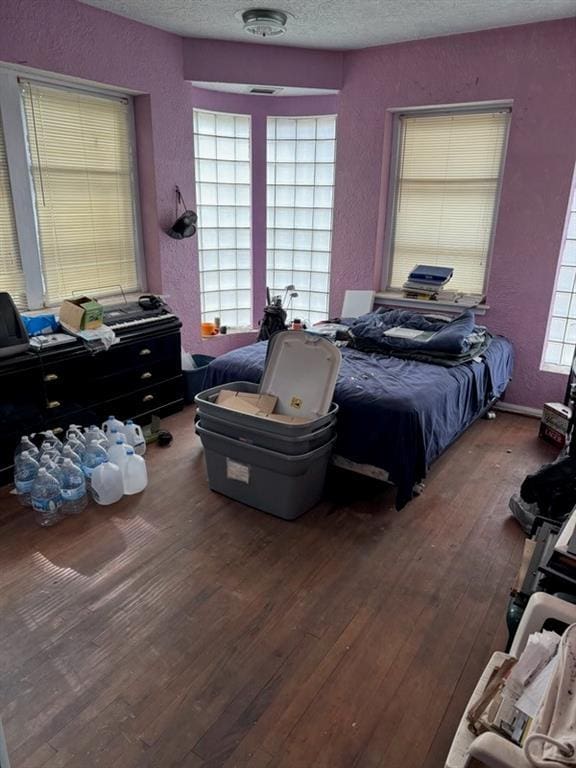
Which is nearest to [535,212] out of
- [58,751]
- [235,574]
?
[235,574]

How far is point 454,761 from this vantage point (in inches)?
49.5

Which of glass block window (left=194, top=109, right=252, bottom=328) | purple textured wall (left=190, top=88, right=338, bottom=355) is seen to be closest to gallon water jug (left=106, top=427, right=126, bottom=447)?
purple textured wall (left=190, top=88, right=338, bottom=355)

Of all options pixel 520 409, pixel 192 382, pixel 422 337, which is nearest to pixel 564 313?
pixel 520 409

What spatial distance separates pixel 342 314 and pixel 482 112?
194 centimetres

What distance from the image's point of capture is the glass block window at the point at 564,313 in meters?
3.97

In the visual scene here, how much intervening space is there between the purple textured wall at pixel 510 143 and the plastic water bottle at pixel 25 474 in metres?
3.13

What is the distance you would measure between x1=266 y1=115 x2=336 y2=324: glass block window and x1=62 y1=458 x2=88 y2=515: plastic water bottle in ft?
9.96

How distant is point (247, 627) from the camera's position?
2107 millimetres

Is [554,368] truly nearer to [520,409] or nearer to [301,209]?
[520,409]

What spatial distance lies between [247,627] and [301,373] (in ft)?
4.35

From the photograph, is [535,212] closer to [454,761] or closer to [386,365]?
[386,365]

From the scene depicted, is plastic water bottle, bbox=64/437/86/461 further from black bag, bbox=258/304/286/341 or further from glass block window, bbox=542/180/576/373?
glass block window, bbox=542/180/576/373

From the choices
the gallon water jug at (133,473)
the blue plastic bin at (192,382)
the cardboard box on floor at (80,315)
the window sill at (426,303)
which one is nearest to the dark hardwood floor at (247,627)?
the gallon water jug at (133,473)

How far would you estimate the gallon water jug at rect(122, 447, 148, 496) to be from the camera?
120 inches
